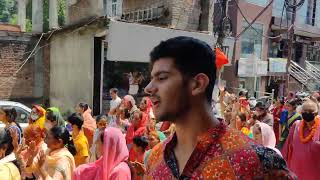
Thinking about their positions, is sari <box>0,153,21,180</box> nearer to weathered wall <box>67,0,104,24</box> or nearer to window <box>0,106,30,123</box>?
window <box>0,106,30,123</box>

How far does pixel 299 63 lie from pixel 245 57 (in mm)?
7388

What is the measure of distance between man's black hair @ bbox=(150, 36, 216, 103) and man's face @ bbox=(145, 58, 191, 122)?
27 millimetres

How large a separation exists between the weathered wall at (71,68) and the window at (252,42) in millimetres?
10695

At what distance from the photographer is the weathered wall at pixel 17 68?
12.2m

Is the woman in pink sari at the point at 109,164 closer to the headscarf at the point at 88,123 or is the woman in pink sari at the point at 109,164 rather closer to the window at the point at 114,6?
the headscarf at the point at 88,123

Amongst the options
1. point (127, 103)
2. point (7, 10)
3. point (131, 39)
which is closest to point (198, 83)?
point (127, 103)

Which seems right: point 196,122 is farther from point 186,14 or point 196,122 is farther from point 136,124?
point 186,14

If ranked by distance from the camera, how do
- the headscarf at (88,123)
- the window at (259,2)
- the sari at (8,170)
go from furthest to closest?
1. the window at (259,2)
2. the headscarf at (88,123)
3. the sari at (8,170)

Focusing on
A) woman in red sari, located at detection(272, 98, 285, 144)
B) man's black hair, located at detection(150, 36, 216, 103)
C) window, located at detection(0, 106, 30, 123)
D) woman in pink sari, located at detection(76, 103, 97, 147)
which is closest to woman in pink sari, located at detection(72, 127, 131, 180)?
man's black hair, located at detection(150, 36, 216, 103)

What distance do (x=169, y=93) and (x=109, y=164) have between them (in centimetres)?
199

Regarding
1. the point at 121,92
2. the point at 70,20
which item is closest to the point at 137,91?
the point at 121,92

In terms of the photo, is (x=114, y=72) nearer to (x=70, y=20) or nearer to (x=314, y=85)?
(x=70, y=20)

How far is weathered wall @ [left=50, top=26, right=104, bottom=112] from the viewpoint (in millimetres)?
11969

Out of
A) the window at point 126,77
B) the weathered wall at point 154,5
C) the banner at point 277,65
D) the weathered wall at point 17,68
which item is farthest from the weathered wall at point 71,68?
the banner at point 277,65
